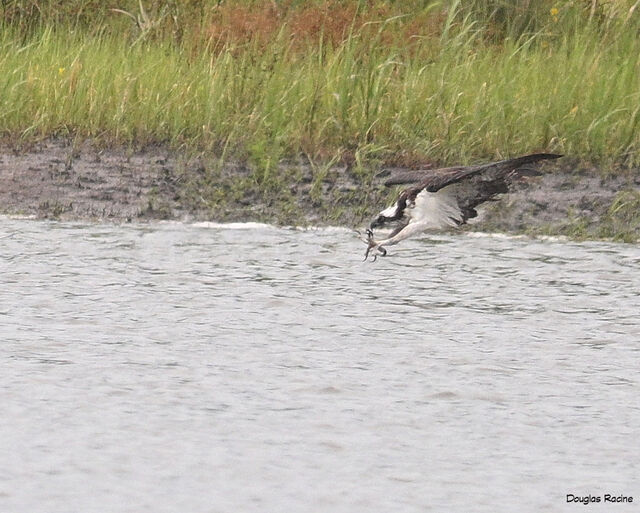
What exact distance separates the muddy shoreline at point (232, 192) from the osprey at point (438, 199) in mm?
1627

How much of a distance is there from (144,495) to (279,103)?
17.4ft

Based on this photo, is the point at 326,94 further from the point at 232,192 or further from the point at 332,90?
the point at 232,192

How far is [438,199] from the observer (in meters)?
7.14

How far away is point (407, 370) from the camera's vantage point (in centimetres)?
597

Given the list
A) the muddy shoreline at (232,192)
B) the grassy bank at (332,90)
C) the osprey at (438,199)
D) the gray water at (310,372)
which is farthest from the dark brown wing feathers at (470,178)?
the grassy bank at (332,90)

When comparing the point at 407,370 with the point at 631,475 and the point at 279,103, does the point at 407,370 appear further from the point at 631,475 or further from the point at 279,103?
the point at 279,103

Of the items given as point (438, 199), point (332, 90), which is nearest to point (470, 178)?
point (438, 199)

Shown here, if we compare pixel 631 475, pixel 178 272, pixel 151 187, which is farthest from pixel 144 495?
pixel 151 187

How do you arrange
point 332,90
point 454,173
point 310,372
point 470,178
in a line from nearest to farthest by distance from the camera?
1. point 310,372
2. point 454,173
3. point 470,178
4. point 332,90

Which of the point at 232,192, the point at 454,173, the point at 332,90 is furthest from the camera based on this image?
the point at 332,90

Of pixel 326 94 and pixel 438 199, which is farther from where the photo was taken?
pixel 326 94

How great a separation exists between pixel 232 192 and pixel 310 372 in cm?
344

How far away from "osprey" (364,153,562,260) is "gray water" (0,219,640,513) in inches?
12.8

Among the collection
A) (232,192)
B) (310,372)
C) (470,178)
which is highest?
(470,178)
